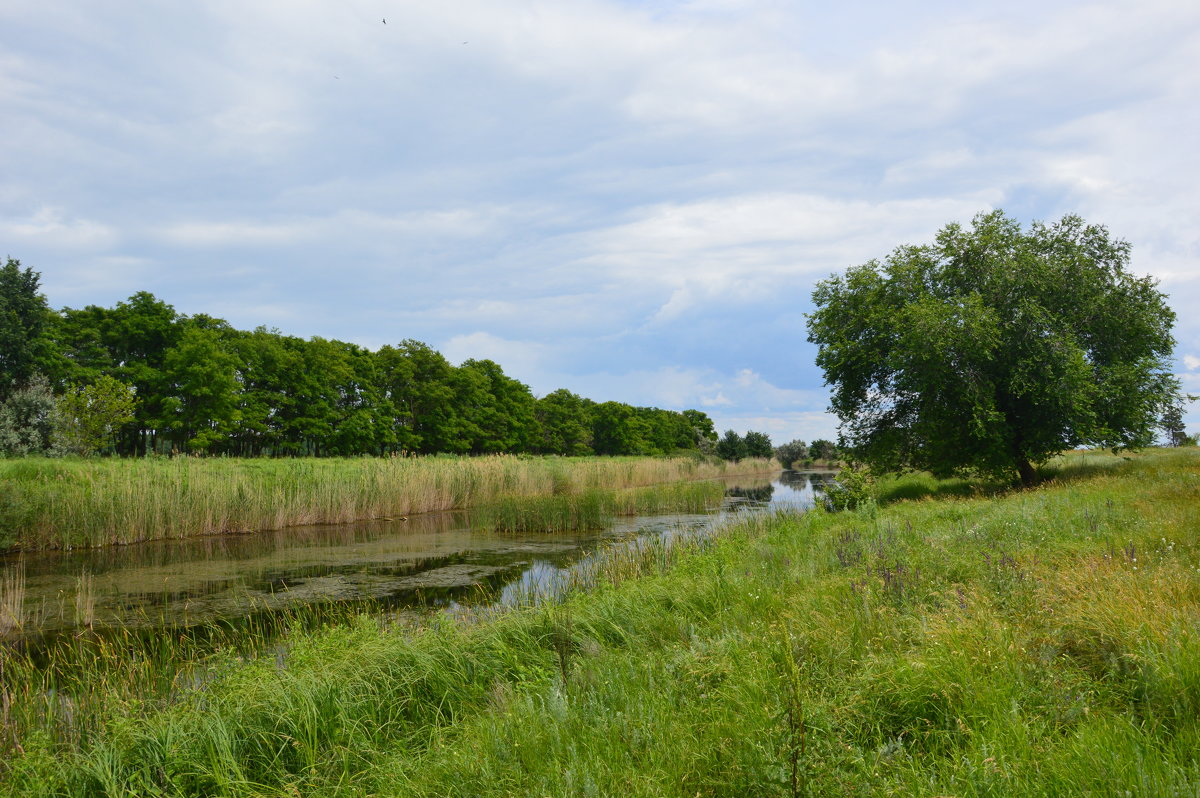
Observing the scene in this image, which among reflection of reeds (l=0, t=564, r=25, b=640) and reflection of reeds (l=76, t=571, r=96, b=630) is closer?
reflection of reeds (l=0, t=564, r=25, b=640)

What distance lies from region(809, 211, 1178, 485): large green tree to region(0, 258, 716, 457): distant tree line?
2005 centimetres

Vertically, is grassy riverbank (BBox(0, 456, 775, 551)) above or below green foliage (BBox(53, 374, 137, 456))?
below

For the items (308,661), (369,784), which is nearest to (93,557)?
(308,661)

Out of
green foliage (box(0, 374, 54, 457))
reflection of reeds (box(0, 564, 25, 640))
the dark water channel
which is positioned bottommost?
the dark water channel

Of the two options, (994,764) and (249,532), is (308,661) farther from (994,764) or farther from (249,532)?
(249,532)

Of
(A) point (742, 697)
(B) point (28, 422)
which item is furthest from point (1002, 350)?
(B) point (28, 422)

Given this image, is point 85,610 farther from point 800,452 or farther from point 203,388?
point 800,452

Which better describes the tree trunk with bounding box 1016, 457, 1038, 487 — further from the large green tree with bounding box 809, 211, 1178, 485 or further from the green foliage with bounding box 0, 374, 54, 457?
the green foliage with bounding box 0, 374, 54, 457

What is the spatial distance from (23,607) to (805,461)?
92.4 meters

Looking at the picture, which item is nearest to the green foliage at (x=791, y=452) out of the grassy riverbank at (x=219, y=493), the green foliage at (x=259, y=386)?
the green foliage at (x=259, y=386)

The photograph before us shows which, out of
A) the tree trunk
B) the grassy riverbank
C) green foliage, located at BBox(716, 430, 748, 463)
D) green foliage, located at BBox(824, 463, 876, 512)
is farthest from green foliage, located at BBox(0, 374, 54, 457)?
green foliage, located at BBox(716, 430, 748, 463)

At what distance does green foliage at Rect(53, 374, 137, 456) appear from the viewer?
28.0 meters

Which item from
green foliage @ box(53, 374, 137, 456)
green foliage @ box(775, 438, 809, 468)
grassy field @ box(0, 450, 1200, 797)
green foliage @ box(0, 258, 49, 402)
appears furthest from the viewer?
green foliage @ box(775, 438, 809, 468)

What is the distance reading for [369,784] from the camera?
390cm
